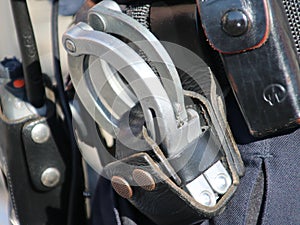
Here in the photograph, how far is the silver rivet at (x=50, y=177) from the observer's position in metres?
0.80

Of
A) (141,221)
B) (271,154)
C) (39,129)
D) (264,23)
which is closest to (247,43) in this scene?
(264,23)

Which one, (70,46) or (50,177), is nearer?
(70,46)

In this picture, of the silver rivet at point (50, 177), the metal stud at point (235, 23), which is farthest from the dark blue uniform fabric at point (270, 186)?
the silver rivet at point (50, 177)

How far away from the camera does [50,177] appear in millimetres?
809

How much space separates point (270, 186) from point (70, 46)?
0.27m

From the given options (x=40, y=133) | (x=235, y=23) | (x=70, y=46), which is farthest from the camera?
(x=40, y=133)

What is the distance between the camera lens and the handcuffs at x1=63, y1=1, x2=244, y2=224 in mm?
548

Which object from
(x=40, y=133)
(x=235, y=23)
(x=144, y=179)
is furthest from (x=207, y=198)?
(x=40, y=133)

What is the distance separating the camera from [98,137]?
723 mm

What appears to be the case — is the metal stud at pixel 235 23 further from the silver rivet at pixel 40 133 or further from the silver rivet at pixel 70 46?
the silver rivet at pixel 40 133

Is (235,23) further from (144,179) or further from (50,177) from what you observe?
(50,177)

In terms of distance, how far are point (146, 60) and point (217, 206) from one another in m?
Result: 0.17

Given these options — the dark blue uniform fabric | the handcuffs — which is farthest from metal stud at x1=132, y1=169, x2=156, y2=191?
the dark blue uniform fabric

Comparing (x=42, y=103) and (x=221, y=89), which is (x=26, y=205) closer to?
(x=42, y=103)
